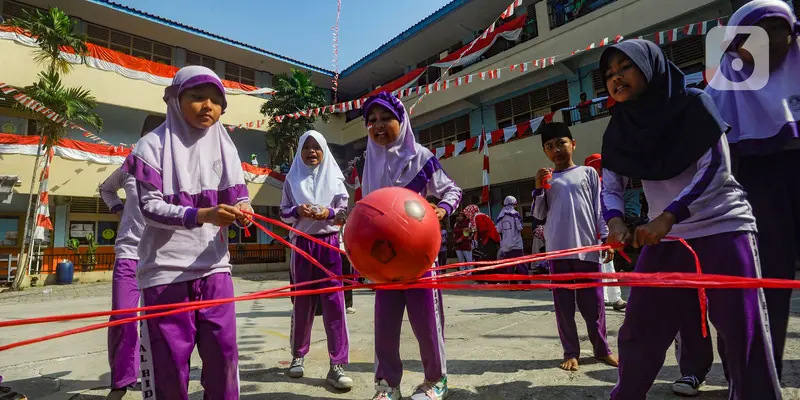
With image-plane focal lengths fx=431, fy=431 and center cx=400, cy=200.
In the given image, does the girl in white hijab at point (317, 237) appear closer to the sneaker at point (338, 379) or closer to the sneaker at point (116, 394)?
the sneaker at point (338, 379)

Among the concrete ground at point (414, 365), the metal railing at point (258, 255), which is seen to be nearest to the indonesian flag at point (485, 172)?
the concrete ground at point (414, 365)

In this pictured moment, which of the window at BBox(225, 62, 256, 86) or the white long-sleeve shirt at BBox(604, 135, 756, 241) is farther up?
the window at BBox(225, 62, 256, 86)

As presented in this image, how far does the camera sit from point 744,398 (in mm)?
1662

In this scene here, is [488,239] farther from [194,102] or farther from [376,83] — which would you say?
[376,83]

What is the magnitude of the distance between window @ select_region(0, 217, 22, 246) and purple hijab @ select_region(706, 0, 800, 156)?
66.4ft

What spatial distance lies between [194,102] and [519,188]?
1363cm

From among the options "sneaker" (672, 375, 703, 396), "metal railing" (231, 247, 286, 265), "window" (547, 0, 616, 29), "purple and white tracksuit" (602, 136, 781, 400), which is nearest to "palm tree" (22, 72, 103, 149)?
"metal railing" (231, 247, 286, 265)

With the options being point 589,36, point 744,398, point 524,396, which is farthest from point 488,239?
point 744,398

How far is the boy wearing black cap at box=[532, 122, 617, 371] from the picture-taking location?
3.14 m

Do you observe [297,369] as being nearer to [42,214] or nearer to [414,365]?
[414,365]

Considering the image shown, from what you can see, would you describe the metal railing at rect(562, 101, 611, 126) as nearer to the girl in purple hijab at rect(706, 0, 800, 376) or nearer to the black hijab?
the girl in purple hijab at rect(706, 0, 800, 376)

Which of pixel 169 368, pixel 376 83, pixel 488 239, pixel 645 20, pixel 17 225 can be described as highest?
pixel 376 83

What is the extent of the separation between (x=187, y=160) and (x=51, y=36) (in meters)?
15.6

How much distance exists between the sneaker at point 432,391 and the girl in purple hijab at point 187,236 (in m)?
1.00
